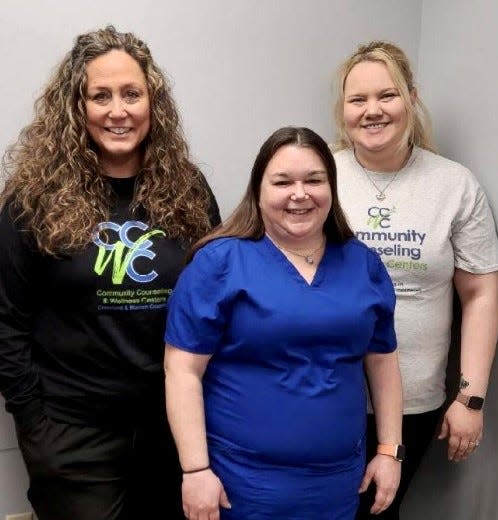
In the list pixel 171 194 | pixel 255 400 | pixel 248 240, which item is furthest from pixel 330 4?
pixel 255 400

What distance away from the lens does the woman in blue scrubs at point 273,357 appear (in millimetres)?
1179

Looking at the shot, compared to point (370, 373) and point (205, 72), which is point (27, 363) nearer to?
point (370, 373)

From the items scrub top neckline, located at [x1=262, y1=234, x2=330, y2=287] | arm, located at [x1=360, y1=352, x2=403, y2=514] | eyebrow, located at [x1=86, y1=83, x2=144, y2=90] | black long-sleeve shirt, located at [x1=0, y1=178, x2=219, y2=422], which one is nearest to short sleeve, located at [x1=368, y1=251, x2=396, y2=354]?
arm, located at [x1=360, y1=352, x2=403, y2=514]

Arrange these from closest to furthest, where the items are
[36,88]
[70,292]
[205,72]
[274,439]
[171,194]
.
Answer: [274,439] < [70,292] < [171,194] < [36,88] < [205,72]

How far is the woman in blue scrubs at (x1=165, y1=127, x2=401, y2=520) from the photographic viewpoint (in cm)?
118

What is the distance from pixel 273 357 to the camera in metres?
1.18

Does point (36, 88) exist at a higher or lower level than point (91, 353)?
higher

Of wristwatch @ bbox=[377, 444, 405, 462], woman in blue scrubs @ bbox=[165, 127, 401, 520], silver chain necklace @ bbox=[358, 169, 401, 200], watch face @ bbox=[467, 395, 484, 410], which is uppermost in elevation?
silver chain necklace @ bbox=[358, 169, 401, 200]

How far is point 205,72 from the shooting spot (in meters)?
1.70

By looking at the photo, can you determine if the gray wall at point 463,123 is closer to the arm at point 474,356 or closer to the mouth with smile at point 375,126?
the arm at point 474,356

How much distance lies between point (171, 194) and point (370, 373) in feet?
2.07

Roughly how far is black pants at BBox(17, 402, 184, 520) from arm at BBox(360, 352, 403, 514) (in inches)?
18.9

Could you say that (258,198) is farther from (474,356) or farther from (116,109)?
(474,356)

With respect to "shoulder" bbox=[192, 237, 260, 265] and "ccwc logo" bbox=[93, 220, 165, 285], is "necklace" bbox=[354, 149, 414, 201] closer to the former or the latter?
"shoulder" bbox=[192, 237, 260, 265]
